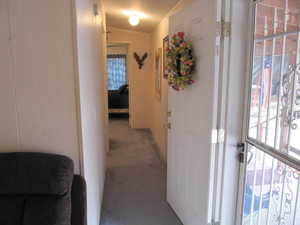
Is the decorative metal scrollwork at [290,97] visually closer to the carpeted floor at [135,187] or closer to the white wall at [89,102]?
A: the white wall at [89,102]

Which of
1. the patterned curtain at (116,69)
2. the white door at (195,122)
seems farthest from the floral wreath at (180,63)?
the patterned curtain at (116,69)

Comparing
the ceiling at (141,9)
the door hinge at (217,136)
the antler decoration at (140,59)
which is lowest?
the door hinge at (217,136)

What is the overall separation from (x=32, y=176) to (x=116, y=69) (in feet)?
24.5

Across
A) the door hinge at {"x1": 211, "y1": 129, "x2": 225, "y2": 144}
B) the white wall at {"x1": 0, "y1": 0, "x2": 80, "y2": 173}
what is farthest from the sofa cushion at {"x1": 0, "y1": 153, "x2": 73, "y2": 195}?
the door hinge at {"x1": 211, "y1": 129, "x2": 225, "y2": 144}

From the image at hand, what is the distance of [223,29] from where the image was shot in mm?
1589

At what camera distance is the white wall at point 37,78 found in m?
1.25

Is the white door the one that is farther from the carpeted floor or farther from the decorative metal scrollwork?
the decorative metal scrollwork

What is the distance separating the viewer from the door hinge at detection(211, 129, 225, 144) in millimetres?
1698

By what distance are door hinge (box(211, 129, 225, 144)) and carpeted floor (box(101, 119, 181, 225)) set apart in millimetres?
1053

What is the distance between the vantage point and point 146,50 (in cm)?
568

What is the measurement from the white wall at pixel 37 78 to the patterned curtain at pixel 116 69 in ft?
23.6

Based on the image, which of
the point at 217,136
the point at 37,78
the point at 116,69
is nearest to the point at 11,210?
the point at 37,78

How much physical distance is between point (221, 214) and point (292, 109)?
98 centimetres

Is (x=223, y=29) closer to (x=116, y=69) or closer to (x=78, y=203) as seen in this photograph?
(x=78, y=203)
